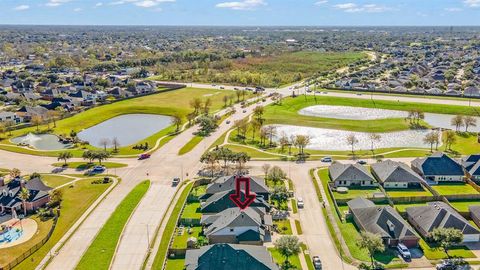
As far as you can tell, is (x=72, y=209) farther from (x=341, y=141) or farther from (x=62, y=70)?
(x=62, y=70)

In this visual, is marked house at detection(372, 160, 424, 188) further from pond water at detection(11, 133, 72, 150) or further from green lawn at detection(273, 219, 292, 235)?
pond water at detection(11, 133, 72, 150)

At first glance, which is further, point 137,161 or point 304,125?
point 304,125

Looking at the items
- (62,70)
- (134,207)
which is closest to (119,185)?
(134,207)

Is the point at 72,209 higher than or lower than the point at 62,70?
lower

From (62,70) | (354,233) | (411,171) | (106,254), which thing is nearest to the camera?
(106,254)

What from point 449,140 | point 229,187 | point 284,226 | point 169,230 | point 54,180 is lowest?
point 284,226

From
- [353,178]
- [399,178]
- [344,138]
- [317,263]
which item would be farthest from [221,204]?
[344,138]

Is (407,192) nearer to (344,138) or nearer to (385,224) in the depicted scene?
(385,224)
